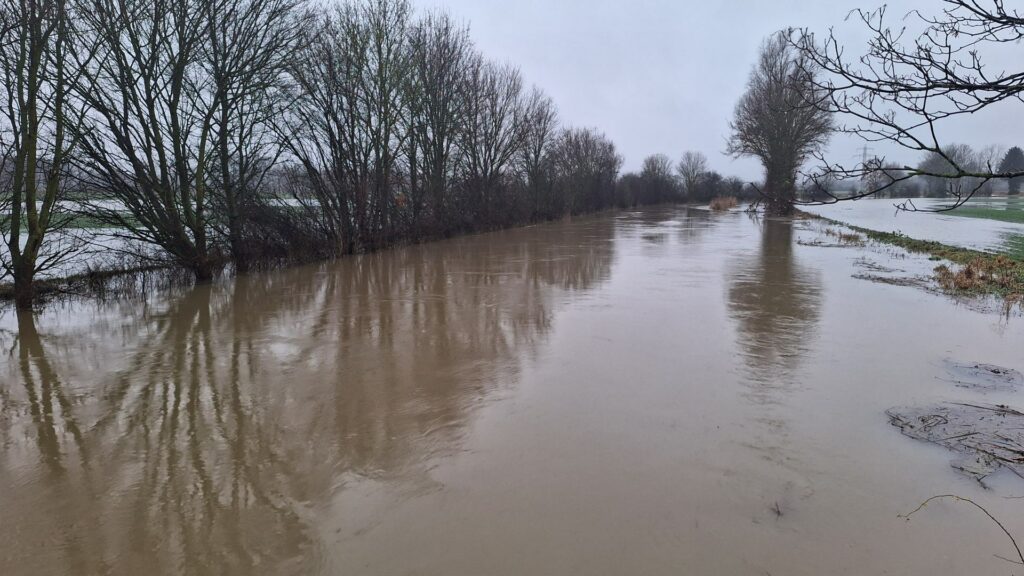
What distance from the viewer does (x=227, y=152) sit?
13516 mm

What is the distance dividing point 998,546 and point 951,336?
16.0 ft

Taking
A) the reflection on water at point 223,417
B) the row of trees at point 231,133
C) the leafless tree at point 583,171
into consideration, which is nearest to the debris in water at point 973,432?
the reflection on water at point 223,417

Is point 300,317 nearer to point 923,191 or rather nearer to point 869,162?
point 869,162

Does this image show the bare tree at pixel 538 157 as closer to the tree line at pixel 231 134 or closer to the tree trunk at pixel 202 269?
the tree line at pixel 231 134

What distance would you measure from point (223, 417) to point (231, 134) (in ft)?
36.4

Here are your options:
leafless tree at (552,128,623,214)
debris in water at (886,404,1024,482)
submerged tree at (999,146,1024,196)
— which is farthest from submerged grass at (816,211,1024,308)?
submerged tree at (999,146,1024,196)

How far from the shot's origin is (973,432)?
4.04 m

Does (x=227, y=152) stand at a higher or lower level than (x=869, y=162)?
higher

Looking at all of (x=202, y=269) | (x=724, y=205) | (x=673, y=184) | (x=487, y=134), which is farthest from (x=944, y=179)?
(x=673, y=184)

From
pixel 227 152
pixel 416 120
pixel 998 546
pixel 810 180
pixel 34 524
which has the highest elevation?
pixel 416 120

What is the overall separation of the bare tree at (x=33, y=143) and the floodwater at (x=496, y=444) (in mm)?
1238

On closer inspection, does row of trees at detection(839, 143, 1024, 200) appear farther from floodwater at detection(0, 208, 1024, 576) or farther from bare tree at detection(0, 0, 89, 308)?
bare tree at detection(0, 0, 89, 308)

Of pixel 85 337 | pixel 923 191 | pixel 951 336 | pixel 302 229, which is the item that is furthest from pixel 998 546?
pixel 923 191

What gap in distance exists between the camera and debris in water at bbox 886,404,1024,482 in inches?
141
